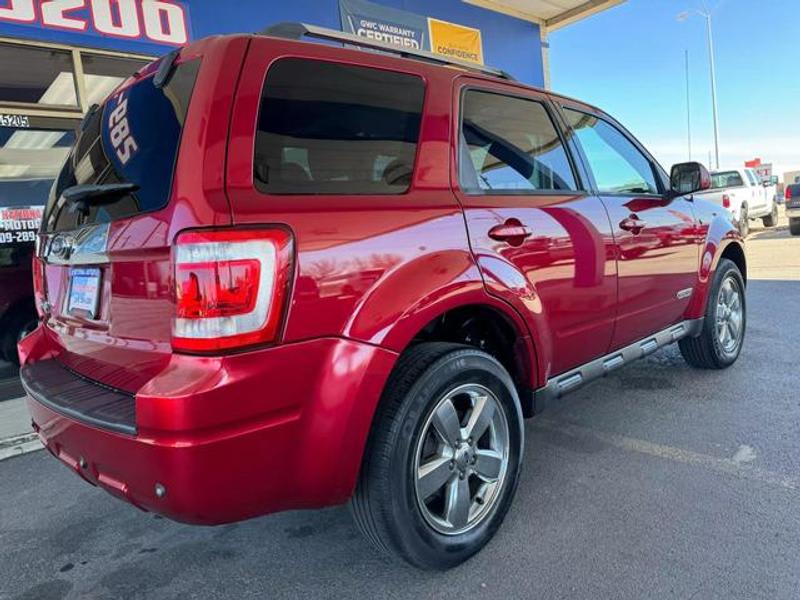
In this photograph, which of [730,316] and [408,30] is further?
[408,30]

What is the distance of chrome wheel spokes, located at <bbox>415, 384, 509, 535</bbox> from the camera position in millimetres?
2191

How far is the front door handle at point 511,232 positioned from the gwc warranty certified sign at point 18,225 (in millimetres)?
4287

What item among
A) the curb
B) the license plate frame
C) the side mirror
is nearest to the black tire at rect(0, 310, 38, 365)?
the curb

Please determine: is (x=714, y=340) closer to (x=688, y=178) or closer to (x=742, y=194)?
(x=688, y=178)

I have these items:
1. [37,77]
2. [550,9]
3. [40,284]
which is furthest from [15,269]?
[550,9]

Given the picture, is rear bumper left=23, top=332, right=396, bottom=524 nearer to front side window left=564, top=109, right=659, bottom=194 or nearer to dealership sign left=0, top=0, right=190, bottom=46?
front side window left=564, top=109, right=659, bottom=194

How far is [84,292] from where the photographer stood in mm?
2131

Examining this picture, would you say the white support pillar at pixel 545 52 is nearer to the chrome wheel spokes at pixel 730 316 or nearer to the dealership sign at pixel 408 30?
the dealership sign at pixel 408 30

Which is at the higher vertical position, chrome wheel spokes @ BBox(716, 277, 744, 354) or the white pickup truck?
the white pickup truck

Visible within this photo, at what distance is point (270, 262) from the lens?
1698 mm

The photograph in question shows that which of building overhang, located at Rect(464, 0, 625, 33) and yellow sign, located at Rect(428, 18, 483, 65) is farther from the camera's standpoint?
building overhang, located at Rect(464, 0, 625, 33)

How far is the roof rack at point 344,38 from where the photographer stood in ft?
7.06

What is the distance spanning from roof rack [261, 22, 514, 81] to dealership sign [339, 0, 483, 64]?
4.48 m

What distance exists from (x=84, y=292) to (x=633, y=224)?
2740mm
